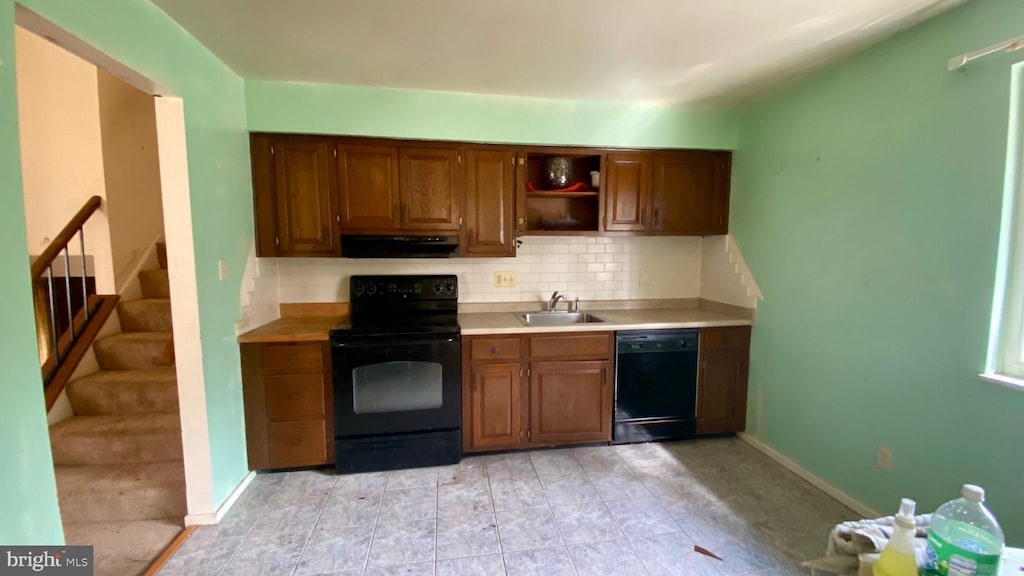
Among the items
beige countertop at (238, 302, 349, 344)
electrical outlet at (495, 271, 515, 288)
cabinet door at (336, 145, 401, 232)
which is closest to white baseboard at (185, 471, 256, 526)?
beige countertop at (238, 302, 349, 344)

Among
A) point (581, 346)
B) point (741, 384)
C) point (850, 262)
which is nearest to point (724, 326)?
point (741, 384)

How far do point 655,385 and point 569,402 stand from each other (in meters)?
0.62

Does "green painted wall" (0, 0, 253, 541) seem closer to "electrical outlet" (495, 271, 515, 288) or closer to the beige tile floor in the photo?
the beige tile floor

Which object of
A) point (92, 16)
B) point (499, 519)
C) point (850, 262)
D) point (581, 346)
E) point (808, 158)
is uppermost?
point (92, 16)

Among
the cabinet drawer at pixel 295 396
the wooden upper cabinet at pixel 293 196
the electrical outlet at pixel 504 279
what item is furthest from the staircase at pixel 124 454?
the electrical outlet at pixel 504 279

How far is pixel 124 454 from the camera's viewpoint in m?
2.21

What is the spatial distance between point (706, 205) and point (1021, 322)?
1.69 metres

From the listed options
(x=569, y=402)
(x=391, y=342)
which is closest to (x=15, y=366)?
(x=391, y=342)

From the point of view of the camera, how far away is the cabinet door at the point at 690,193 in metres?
2.89

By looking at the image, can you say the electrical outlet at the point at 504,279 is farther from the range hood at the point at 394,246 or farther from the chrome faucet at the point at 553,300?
the range hood at the point at 394,246

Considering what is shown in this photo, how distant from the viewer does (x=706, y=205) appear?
295 cm

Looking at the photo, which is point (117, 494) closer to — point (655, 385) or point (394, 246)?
point (394, 246)

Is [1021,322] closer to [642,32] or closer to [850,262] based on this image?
[850,262]

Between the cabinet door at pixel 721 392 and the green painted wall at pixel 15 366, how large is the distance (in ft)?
10.3
